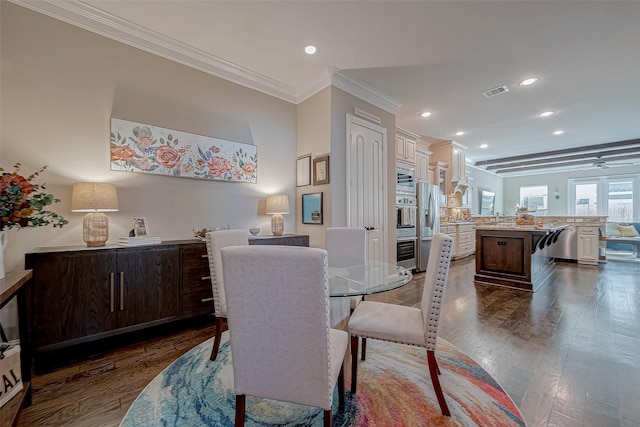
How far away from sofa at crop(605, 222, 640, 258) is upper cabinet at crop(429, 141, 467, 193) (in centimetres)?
413

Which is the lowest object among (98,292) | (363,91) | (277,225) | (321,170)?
(98,292)

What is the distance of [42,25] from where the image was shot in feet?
6.95

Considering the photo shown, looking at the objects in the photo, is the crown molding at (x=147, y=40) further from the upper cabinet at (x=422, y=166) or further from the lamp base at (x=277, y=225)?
the upper cabinet at (x=422, y=166)

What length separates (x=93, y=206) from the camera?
81.6 inches

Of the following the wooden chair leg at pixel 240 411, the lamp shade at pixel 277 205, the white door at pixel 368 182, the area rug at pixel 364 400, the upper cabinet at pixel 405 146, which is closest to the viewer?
the wooden chair leg at pixel 240 411

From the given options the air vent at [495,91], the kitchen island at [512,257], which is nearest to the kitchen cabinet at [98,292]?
the kitchen island at [512,257]

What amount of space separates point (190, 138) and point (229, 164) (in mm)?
498

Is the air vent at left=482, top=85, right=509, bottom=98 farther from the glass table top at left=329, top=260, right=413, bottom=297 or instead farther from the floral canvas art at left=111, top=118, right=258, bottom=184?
the floral canvas art at left=111, top=118, right=258, bottom=184

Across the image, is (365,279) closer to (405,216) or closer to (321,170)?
(321,170)

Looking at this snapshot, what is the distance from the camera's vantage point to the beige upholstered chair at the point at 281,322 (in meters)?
0.93

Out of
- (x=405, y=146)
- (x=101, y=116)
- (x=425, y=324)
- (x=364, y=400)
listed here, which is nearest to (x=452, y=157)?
(x=405, y=146)

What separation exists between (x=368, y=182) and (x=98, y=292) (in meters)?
3.20

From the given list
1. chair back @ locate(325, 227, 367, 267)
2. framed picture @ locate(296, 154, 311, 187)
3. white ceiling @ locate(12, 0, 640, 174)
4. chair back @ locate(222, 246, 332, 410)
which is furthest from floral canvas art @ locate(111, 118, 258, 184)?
chair back @ locate(222, 246, 332, 410)

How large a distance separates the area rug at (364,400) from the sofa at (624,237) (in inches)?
310
